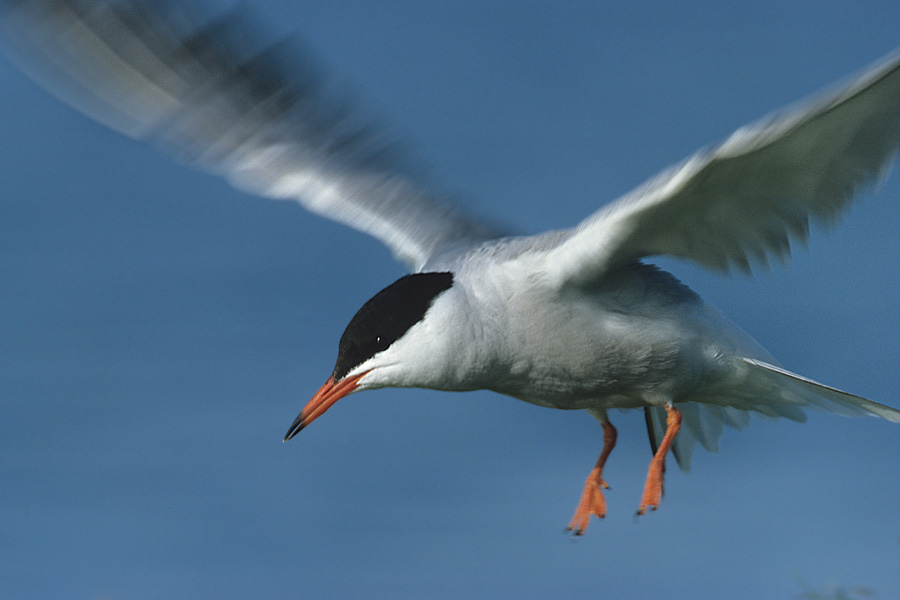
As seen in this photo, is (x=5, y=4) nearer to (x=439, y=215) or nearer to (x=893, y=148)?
(x=439, y=215)

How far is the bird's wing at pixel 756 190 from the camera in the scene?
3223 millimetres

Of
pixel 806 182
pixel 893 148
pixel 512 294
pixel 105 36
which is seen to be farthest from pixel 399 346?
pixel 105 36

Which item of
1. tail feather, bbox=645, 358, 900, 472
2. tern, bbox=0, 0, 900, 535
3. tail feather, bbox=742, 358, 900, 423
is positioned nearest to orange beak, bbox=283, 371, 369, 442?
tern, bbox=0, 0, 900, 535

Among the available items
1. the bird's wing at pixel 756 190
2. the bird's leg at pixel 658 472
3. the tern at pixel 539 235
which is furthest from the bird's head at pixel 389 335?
the bird's leg at pixel 658 472

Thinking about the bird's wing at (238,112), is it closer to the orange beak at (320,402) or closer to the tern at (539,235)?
the tern at (539,235)

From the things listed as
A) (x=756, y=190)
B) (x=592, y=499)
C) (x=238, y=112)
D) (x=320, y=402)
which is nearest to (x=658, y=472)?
(x=592, y=499)

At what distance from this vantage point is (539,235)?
425cm

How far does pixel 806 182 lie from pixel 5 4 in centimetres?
375

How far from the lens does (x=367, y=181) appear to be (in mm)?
5645

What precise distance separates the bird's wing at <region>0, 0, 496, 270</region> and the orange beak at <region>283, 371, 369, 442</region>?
1.35 metres

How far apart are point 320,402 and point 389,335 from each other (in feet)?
1.47

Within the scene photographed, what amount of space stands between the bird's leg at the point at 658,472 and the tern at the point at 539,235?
0.01 metres

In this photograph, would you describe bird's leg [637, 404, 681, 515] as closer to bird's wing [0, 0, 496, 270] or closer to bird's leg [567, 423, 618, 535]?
bird's leg [567, 423, 618, 535]

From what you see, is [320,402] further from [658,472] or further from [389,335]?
[658,472]
